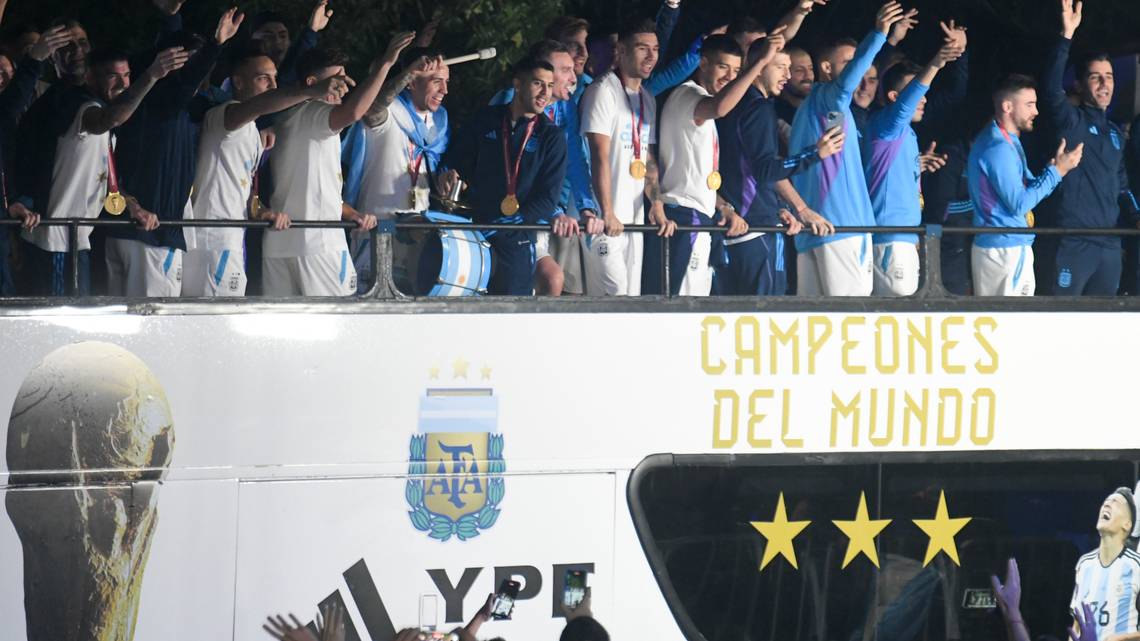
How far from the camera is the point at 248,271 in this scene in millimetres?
6500

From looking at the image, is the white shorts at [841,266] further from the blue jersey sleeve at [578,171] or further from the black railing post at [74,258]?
the black railing post at [74,258]

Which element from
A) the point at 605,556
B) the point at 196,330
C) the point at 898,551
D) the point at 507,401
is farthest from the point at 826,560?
the point at 196,330

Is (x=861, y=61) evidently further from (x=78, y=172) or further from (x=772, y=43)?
(x=78, y=172)

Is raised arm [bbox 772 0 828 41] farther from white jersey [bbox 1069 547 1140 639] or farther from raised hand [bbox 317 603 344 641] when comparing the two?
raised hand [bbox 317 603 344 641]

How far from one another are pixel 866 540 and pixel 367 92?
2.56m

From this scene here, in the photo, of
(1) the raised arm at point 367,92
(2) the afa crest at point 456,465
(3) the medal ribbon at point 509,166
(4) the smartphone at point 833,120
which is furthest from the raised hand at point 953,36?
(2) the afa crest at point 456,465

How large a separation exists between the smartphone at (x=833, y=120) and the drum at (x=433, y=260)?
1735 millimetres

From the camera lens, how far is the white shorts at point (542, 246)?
6316 mm

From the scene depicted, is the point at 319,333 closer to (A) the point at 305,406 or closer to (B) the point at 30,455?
(A) the point at 305,406

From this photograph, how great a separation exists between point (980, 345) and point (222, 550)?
2.84m

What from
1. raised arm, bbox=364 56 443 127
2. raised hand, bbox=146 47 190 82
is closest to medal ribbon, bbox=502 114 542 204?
raised arm, bbox=364 56 443 127

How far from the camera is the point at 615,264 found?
6.41 metres

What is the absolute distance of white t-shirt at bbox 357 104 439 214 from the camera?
6.50 m

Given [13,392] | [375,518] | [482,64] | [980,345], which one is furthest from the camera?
[482,64]
